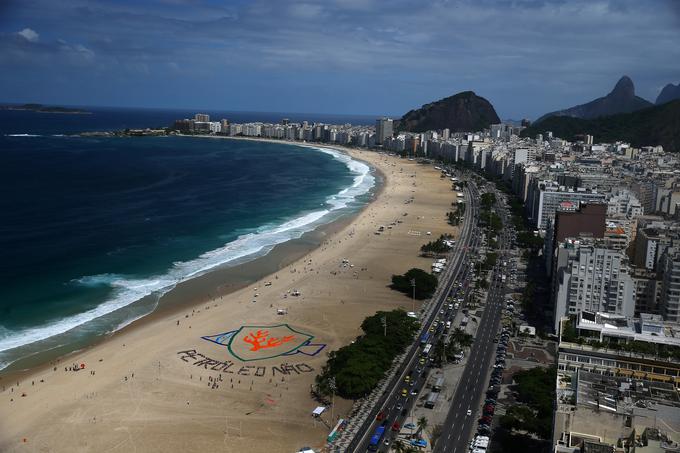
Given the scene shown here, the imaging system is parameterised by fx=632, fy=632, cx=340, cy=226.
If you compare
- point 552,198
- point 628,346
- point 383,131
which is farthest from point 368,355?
point 383,131

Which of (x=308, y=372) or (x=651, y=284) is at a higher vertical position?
(x=651, y=284)

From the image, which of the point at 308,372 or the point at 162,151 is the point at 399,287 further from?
the point at 162,151

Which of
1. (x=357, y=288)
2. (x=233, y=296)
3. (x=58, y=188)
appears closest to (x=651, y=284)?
(x=357, y=288)

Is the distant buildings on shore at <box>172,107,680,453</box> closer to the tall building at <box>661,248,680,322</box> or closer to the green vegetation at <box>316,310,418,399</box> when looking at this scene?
the tall building at <box>661,248,680,322</box>

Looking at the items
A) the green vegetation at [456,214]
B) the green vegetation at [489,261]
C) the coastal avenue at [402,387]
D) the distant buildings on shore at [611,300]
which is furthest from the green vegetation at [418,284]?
the green vegetation at [456,214]

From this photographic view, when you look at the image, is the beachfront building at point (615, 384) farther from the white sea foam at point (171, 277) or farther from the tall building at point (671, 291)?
the white sea foam at point (171, 277)

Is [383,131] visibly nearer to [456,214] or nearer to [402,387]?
[456,214]
